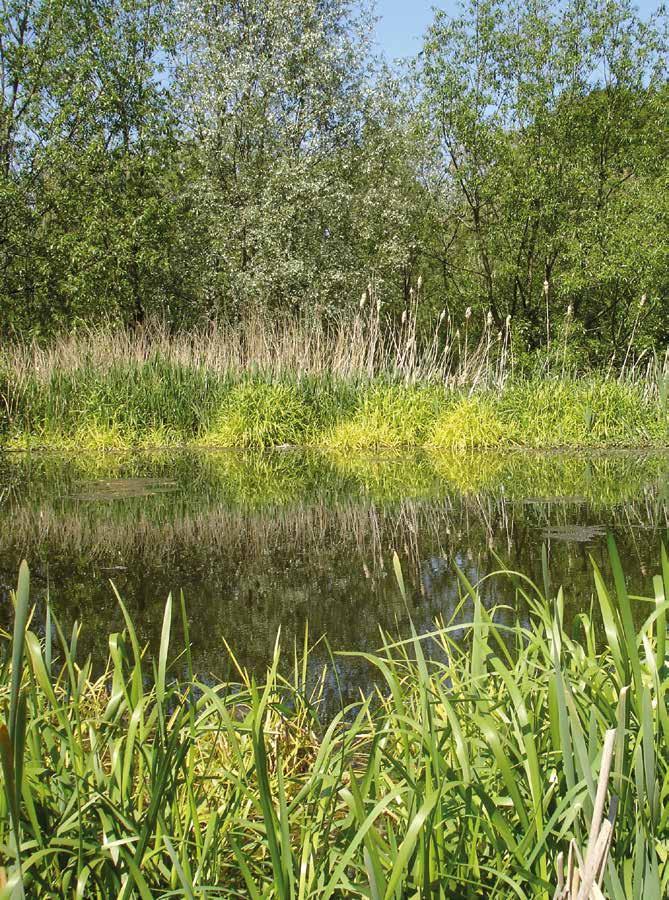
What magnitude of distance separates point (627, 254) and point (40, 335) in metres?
14.9

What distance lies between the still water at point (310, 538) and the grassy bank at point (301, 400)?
1499 mm

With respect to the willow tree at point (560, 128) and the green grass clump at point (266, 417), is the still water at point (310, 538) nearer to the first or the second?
the green grass clump at point (266, 417)

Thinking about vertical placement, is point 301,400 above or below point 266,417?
above

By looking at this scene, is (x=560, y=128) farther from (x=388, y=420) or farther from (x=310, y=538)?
(x=310, y=538)

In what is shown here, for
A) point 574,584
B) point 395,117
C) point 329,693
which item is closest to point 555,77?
point 395,117

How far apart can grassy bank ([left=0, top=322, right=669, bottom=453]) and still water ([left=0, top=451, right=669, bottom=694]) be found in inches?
59.0

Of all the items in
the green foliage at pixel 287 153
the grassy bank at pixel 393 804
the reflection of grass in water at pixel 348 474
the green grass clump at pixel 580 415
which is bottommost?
the reflection of grass in water at pixel 348 474

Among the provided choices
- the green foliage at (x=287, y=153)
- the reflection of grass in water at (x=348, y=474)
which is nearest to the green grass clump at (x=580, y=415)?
the reflection of grass in water at (x=348, y=474)

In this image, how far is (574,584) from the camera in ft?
13.4

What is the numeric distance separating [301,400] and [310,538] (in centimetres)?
642

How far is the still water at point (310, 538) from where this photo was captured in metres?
3.80

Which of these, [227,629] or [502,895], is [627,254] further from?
[502,895]

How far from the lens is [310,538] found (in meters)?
5.60

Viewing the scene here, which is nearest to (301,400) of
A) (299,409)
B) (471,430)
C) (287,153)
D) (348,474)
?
(299,409)
